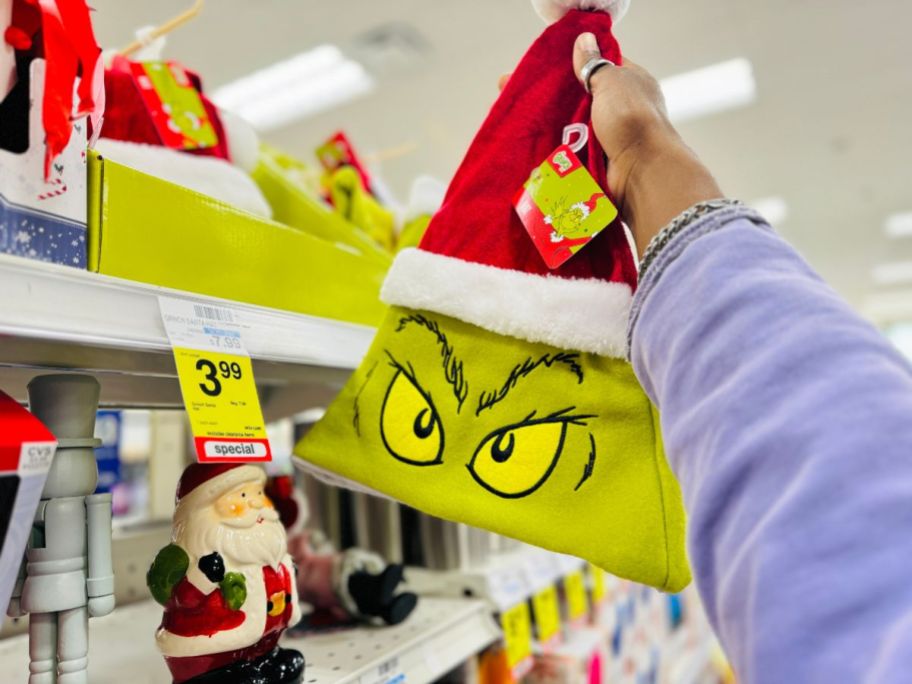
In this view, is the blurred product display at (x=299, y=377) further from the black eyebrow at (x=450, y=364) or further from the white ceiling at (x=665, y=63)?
the white ceiling at (x=665, y=63)

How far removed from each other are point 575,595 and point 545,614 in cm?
20

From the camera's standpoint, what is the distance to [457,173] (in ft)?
2.39

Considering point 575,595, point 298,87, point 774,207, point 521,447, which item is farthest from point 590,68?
point 774,207

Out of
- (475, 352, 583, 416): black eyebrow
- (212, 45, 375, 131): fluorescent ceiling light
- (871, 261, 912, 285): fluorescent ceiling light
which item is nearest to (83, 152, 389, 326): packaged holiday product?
(475, 352, 583, 416): black eyebrow

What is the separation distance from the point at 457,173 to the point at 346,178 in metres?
0.43

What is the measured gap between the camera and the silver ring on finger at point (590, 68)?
640 mm

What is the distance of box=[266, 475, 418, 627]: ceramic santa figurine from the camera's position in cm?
88

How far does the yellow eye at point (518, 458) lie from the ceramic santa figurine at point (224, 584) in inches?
7.6

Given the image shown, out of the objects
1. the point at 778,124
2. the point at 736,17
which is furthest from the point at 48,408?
the point at 778,124

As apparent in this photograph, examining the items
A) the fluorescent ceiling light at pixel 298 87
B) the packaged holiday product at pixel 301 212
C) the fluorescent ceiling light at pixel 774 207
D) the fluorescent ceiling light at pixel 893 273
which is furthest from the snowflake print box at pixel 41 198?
the fluorescent ceiling light at pixel 893 273

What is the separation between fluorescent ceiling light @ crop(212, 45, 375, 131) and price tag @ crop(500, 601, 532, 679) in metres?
2.84

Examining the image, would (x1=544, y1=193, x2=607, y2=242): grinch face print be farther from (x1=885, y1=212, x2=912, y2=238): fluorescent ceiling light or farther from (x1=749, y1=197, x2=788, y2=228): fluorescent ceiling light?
(x1=885, y1=212, x2=912, y2=238): fluorescent ceiling light

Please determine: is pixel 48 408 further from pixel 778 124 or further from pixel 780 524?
pixel 778 124

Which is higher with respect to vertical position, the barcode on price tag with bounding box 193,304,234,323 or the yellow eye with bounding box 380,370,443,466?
the barcode on price tag with bounding box 193,304,234,323
